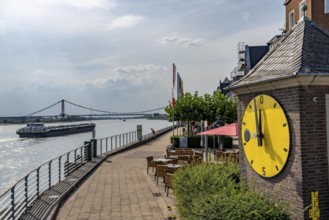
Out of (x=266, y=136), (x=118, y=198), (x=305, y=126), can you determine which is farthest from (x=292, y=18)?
(x=305, y=126)

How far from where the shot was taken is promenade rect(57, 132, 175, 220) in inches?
403

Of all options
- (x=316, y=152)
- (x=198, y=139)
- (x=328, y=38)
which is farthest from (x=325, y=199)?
(x=198, y=139)

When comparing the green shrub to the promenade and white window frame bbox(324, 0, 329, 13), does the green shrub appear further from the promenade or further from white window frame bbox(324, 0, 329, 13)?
A: white window frame bbox(324, 0, 329, 13)

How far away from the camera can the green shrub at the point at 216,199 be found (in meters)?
6.29

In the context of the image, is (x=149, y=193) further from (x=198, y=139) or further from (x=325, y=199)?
(x=198, y=139)

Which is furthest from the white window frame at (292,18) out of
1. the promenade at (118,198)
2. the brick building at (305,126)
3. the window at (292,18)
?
the brick building at (305,126)

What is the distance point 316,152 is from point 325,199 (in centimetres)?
90

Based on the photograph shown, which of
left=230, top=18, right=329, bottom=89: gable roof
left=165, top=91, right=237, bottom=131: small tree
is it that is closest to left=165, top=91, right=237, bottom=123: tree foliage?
left=165, top=91, right=237, bottom=131: small tree

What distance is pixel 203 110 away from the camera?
29891 mm

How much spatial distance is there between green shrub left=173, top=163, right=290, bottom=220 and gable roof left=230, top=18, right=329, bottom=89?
222 cm

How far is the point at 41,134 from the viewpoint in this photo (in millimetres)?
85688

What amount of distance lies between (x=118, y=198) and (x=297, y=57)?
7326 mm

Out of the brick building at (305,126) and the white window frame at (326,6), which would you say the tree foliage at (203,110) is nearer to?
the white window frame at (326,6)

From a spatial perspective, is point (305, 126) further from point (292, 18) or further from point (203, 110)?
point (203, 110)
